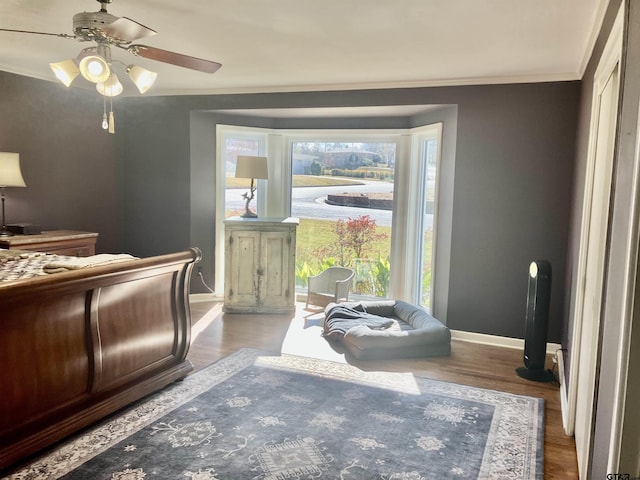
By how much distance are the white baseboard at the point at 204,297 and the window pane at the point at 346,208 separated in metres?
0.96

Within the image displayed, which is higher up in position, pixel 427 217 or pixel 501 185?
pixel 501 185

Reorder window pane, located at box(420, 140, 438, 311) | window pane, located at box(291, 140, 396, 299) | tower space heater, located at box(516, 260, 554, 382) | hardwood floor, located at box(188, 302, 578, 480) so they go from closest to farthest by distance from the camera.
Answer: hardwood floor, located at box(188, 302, 578, 480), tower space heater, located at box(516, 260, 554, 382), window pane, located at box(420, 140, 438, 311), window pane, located at box(291, 140, 396, 299)

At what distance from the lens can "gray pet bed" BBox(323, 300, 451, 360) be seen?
12.8 feet

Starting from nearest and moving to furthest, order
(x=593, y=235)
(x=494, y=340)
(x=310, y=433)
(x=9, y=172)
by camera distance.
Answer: (x=593, y=235) → (x=310, y=433) → (x=9, y=172) → (x=494, y=340)

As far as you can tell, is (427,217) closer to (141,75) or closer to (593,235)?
(593,235)

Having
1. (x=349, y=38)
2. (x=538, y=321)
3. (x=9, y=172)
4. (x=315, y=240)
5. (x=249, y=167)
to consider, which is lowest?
(x=538, y=321)

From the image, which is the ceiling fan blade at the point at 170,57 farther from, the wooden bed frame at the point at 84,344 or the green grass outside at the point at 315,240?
the green grass outside at the point at 315,240

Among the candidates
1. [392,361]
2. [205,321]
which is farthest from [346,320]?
[205,321]

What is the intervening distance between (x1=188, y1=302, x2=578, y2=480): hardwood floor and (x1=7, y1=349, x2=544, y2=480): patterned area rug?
0.39 feet

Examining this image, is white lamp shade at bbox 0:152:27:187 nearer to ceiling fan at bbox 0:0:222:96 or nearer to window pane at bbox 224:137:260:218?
ceiling fan at bbox 0:0:222:96

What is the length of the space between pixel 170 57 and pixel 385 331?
2.59 metres

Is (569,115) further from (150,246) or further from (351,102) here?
(150,246)

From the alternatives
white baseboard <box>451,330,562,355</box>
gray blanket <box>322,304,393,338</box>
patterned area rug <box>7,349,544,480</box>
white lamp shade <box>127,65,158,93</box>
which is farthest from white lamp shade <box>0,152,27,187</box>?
white baseboard <box>451,330,562,355</box>

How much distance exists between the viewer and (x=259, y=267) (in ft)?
17.3
